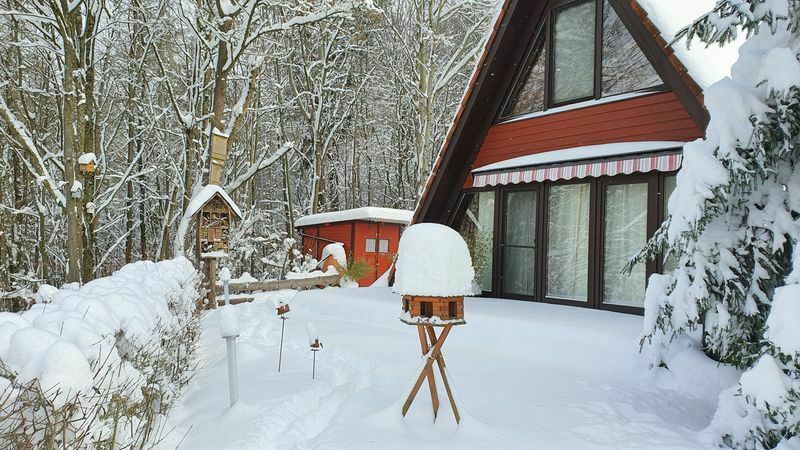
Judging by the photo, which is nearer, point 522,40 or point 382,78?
point 522,40

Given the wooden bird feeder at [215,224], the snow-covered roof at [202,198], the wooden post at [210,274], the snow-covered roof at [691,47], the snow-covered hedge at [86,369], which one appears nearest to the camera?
the snow-covered hedge at [86,369]

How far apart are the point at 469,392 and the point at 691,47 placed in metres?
4.89

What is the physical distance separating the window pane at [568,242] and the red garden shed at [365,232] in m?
7.24

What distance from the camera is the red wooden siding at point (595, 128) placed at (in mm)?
6172

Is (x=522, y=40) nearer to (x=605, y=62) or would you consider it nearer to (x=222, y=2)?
(x=605, y=62)

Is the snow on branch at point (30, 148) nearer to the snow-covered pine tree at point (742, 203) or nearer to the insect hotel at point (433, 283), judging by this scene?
the insect hotel at point (433, 283)

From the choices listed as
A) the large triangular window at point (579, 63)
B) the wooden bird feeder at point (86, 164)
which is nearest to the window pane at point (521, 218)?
the large triangular window at point (579, 63)

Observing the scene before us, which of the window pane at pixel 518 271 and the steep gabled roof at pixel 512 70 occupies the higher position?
the steep gabled roof at pixel 512 70

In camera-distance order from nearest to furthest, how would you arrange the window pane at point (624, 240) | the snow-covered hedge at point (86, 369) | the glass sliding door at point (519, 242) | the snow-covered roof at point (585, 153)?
the snow-covered hedge at point (86, 369) → the snow-covered roof at point (585, 153) → the window pane at point (624, 240) → the glass sliding door at point (519, 242)

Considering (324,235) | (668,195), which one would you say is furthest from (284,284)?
(668,195)

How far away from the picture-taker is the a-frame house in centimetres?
612

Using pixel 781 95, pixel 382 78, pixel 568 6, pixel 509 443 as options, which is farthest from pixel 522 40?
pixel 382 78

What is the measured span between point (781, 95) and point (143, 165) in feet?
58.7

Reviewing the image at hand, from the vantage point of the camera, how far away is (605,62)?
700cm
